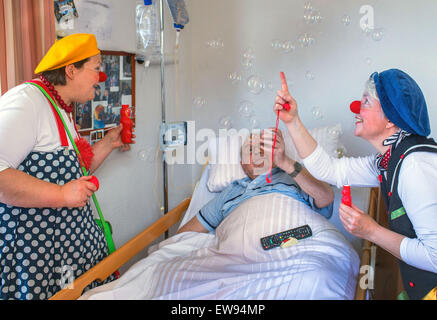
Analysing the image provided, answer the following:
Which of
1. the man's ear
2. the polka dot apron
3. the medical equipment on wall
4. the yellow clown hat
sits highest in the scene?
the medical equipment on wall

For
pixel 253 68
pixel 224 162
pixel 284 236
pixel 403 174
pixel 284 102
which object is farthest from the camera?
pixel 253 68

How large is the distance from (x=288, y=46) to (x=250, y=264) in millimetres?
1511

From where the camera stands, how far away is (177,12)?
2.27 m

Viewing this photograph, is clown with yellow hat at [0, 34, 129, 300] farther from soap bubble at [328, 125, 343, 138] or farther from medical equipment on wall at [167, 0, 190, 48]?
soap bubble at [328, 125, 343, 138]

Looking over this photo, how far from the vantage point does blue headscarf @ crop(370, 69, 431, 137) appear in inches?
49.0

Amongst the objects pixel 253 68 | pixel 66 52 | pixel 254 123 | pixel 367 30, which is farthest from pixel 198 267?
pixel 367 30

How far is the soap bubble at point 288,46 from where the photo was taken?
2.45 metres

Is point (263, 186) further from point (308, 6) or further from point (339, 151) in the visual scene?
point (308, 6)

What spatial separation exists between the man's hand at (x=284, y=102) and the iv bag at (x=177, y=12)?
3.49 feet

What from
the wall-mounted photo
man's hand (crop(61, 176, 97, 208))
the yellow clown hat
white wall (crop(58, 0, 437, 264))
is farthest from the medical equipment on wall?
man's hand (crop(61, 176, 97, 208))

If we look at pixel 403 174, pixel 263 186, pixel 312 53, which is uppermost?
pixel 312 53

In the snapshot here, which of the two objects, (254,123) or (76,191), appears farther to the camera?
(254,123)

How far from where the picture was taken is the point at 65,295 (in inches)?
49.6

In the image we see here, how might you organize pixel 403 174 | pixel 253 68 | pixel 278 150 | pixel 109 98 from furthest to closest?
pixel 253 68 → pixel 109 98 → pixel 278 150 → pixel 403 174
